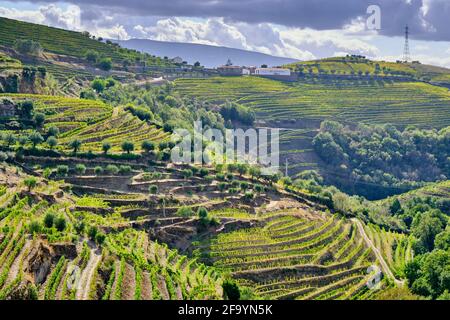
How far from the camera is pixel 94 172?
202 feet

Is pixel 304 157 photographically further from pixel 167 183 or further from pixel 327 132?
pixel 167 183

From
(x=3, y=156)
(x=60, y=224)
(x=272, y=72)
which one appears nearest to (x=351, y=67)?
(x=272, y=72)

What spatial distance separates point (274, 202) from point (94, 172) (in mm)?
16242

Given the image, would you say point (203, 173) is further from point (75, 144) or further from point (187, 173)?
point (75, 144)

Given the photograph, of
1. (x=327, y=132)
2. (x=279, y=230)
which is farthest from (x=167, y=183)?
(x=327, y=132)

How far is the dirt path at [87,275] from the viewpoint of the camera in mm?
36719

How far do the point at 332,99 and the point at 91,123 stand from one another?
240 ft

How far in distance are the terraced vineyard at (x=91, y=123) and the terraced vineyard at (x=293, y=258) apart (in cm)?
1689

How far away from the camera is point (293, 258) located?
55625mm

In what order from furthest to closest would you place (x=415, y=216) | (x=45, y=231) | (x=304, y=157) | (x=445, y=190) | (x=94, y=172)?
(x=304, y=157)
(x=445, y=190)
(x=415, y=216)
(x=94, y=172)
(x=45, y=231)

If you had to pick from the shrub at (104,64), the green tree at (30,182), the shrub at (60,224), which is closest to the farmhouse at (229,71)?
the shrub at (104,64)

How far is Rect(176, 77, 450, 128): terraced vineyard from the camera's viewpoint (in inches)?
5025

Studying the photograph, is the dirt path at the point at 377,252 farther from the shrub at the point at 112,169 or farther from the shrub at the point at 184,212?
the shrub at the point at 112,169

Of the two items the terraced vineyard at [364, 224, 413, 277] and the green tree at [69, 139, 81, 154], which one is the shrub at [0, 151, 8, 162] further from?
the terraced vineyard at [364, 224, 413, 277]
